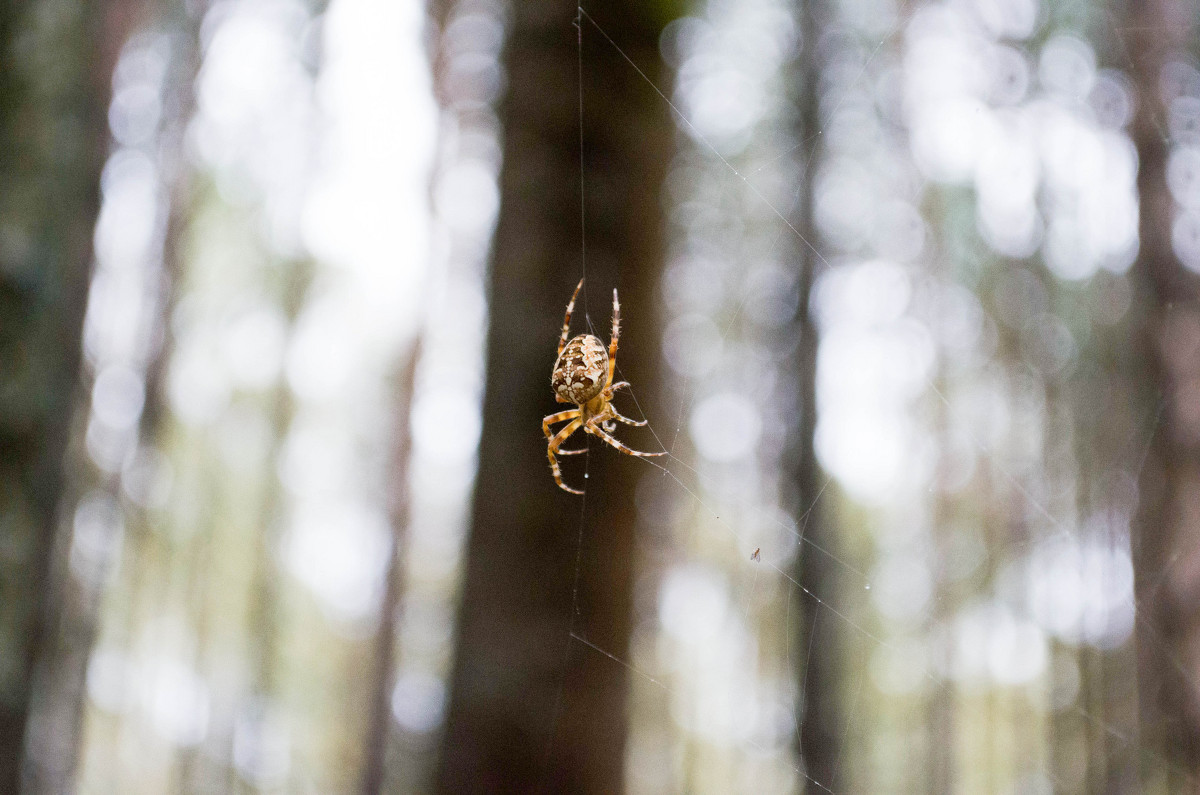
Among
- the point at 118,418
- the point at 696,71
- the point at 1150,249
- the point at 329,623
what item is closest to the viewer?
the point at 1150,249

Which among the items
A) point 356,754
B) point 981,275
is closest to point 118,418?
point 356,754

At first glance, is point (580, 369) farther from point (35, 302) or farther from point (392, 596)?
point (392, 596)

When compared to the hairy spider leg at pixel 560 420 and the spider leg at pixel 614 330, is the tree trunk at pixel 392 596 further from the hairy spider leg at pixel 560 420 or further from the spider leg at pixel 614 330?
the spider leg at pixel 614 330

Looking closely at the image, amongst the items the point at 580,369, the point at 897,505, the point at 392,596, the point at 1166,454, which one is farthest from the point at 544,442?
the point at 392,596

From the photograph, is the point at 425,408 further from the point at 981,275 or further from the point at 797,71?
the point at 981,275

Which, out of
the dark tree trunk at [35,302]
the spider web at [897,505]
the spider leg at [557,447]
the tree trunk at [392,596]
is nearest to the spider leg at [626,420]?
the spider leg at [557,447]

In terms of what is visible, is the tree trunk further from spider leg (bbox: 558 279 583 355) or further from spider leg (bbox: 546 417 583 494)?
spider leg (bbox: 558 279 583 355)
